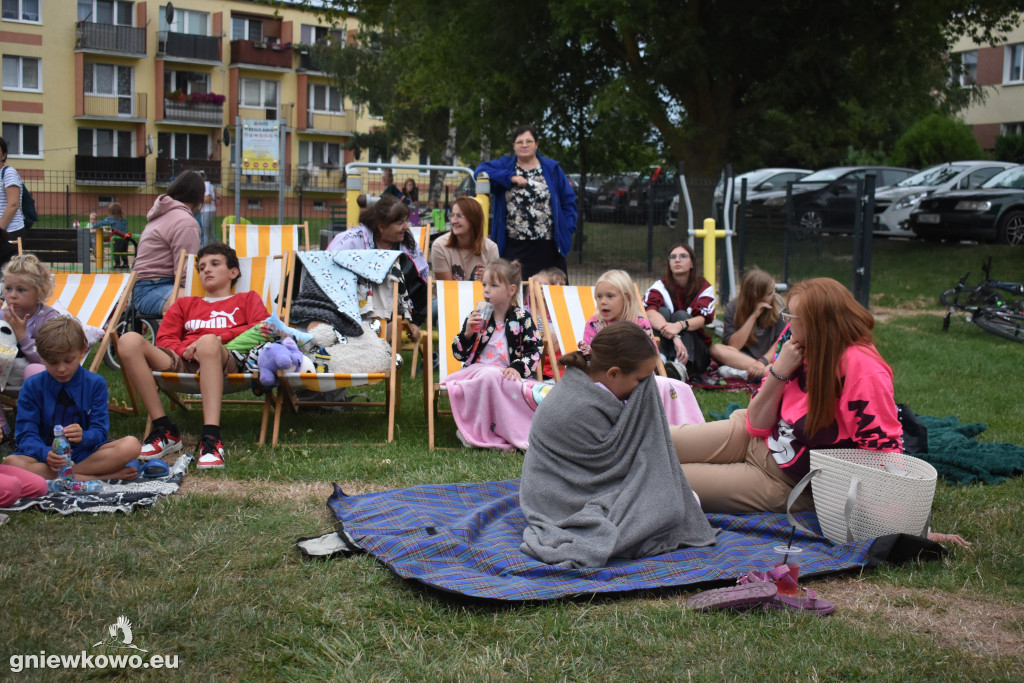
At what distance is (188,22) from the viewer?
38.4 metres

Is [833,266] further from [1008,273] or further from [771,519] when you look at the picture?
[771,519]

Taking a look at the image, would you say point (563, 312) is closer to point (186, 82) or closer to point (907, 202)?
point (907, 202)

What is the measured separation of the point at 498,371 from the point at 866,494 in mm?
2468

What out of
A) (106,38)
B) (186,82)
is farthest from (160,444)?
(186,82)

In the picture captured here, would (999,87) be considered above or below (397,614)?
above

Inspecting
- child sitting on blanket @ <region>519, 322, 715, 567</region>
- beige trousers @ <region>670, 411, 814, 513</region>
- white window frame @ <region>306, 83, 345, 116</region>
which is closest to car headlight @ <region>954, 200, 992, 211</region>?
beige trousers @ <region>670, 411, 814, 513</region>

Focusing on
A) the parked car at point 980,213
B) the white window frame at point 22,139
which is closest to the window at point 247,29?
the white window frame at point 22,139

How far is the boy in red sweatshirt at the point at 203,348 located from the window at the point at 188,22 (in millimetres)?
35052

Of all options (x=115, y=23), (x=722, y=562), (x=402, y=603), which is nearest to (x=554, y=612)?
(x=402, y=603)

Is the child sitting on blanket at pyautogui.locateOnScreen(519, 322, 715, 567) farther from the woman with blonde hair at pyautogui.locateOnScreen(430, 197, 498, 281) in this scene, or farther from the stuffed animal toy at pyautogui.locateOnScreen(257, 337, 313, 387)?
the woman with blonde hair at pyautogui.locateOnScreen(430, 197, 498, 281)

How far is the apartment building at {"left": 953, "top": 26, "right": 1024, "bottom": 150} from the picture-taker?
35094 millimetres

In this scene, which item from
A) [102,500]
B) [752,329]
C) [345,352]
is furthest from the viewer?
[752,329]

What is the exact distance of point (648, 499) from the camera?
3814 millimetres

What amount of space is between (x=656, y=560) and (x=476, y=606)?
80cm
